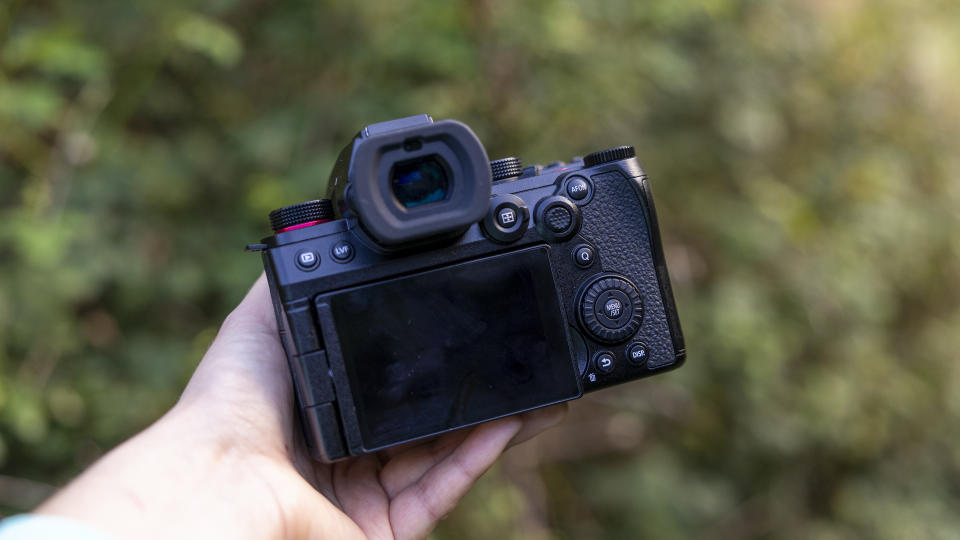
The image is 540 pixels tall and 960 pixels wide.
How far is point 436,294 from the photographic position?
110 cm

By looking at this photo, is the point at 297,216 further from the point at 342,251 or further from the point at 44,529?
the point at 44,529

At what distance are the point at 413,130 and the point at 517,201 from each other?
0.21m

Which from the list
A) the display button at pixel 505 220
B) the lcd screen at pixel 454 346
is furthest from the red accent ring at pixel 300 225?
the display button at pixel 505 220

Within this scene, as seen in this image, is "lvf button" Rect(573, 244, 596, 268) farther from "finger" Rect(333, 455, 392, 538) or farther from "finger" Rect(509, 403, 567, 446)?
"finger" Rect(333, 455, 392, 538)

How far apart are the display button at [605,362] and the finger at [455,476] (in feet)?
0.55

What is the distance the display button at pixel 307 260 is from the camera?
107cm

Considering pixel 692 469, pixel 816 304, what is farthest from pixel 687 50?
pixel 692 469

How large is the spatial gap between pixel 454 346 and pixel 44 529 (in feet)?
1.80

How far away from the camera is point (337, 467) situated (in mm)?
1243

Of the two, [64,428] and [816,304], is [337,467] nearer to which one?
[64,428]

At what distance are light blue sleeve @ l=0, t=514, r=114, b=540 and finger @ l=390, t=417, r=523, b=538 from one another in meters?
0.51

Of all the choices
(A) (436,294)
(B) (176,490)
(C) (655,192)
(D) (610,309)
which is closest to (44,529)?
(B) (176,490)

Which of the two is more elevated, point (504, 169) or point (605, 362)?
point (504, 169)

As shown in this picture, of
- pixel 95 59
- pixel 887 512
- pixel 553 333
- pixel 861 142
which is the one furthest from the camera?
pixel 861 142
